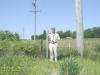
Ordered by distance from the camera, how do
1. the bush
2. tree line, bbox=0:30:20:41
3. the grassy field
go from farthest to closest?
1. tree line, bbox=0:30:20:41
2. the grassy field
3. the bush

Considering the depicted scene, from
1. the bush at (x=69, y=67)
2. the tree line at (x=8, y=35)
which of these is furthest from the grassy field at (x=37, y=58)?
the tree line at (x=8, y=35)

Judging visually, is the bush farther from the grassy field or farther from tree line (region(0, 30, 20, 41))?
tree line (region(0, 30, 20, 41))

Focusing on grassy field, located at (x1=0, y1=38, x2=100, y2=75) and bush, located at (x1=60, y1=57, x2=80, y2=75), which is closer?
bush, located at (x1=60, y1=57, x2=80, y2=75)

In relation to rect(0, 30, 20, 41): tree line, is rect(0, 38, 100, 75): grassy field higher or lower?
lower

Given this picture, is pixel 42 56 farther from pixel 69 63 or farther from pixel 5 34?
pixel 69 63

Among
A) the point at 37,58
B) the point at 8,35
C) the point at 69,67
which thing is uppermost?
the point at 8,35

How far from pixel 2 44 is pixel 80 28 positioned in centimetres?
379

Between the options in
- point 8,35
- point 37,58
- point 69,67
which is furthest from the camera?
point 8,35

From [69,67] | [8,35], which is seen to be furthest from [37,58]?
[69,67]

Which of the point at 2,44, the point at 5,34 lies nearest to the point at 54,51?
the point at 2,44

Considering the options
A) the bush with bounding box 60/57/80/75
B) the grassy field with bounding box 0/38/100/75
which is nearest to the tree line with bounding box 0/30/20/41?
the grassy field with bounding box 0/38/100/75

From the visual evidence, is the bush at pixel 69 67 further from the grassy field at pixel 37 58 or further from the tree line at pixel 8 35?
the tree line at pixel 8 35

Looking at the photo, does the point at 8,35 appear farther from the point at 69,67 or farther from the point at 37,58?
the point at 69,67

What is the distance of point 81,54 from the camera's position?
8.19 m
